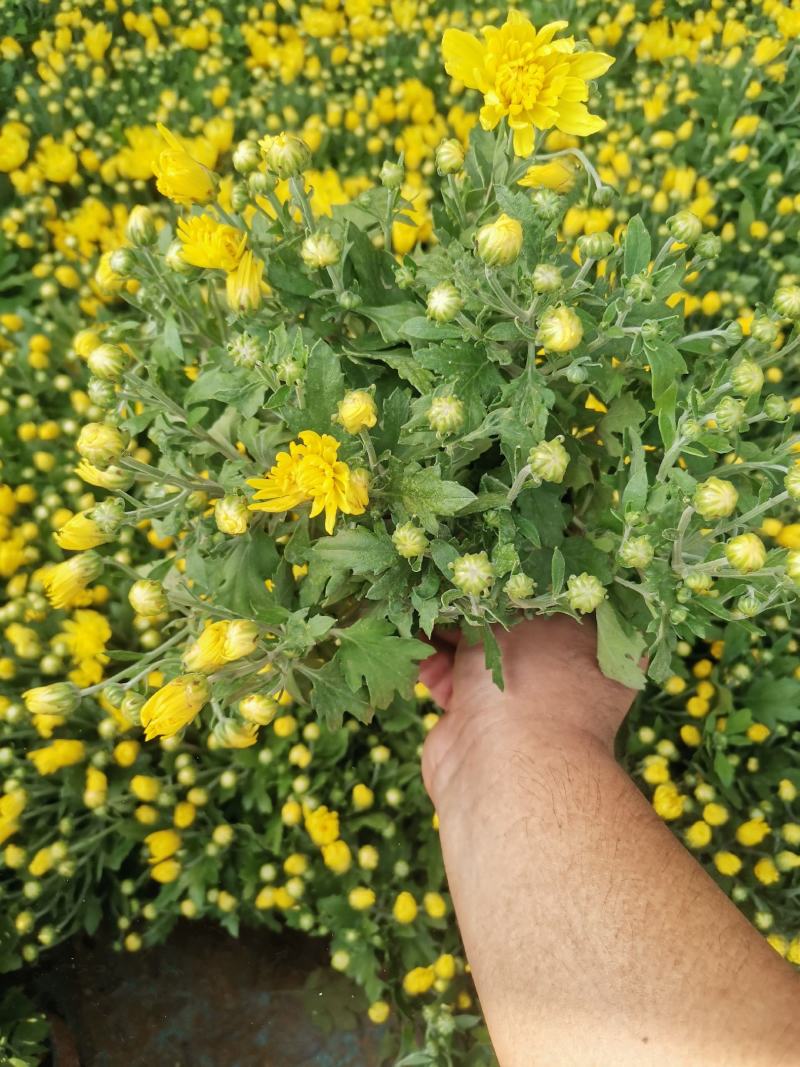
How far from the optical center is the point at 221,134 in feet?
7.50

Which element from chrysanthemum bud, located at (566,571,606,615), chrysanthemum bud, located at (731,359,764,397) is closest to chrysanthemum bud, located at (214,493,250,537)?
chrysanthemum bud, located at (566,571,606,615)

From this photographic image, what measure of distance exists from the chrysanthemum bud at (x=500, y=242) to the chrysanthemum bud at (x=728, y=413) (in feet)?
1.09

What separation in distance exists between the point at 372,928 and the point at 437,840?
9.3 inches

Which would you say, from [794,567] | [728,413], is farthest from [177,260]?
[794,567]

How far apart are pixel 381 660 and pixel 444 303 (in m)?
0.50

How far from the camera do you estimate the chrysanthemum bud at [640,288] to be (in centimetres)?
102

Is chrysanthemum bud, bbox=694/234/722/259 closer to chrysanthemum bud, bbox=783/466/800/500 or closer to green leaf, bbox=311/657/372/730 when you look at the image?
chrysanthemum bud, bbox=783/466/800/500

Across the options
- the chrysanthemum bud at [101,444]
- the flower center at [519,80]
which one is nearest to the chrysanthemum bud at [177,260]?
the chrysanthemum bud at [101,444]

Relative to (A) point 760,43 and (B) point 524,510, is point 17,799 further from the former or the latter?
(A) point 760,43

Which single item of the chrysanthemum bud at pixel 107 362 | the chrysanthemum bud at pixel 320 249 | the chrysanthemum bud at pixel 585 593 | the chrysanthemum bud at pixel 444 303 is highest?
the chrysanthemum bud at pixel 320 249

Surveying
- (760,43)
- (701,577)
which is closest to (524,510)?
(701,577)

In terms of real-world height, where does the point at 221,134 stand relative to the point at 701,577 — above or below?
above

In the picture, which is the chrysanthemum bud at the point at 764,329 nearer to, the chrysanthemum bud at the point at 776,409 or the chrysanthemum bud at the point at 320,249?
the chrysanthemum bud at the point at 776,409

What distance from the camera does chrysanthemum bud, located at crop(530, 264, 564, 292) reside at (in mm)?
974
